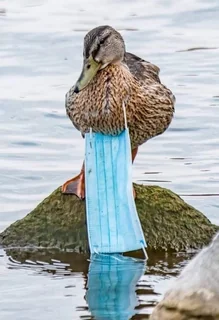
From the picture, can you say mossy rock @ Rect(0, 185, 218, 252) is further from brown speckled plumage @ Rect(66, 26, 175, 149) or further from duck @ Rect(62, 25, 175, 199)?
brown speckled plumage @ Rect(66, 26, 175, 149)

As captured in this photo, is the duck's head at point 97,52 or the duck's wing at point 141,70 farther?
the duck's wing at point 141,70

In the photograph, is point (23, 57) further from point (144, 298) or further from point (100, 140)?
point (144, 298)

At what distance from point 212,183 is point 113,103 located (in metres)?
1.91

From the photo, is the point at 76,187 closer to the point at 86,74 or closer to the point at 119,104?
the point at 119,104

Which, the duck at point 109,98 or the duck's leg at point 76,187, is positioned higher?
the duck at point 109,98

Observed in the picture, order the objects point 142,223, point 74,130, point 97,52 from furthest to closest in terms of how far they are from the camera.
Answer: point 74,130, point 97,52, point 142,223

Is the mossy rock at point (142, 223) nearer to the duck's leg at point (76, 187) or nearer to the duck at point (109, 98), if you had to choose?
the duck's leg at point (76, 187)

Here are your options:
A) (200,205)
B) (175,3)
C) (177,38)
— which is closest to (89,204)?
(200,205)

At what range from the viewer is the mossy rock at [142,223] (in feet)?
28.0

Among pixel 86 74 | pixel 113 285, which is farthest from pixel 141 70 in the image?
pixel 113 285

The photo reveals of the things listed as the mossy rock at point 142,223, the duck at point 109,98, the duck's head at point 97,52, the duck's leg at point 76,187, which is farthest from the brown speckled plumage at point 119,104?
the mossy rock at point 142,223

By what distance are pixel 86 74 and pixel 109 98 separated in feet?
0.76

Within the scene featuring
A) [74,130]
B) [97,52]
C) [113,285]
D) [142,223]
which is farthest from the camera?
[74,130]

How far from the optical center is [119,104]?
8.70 metres
